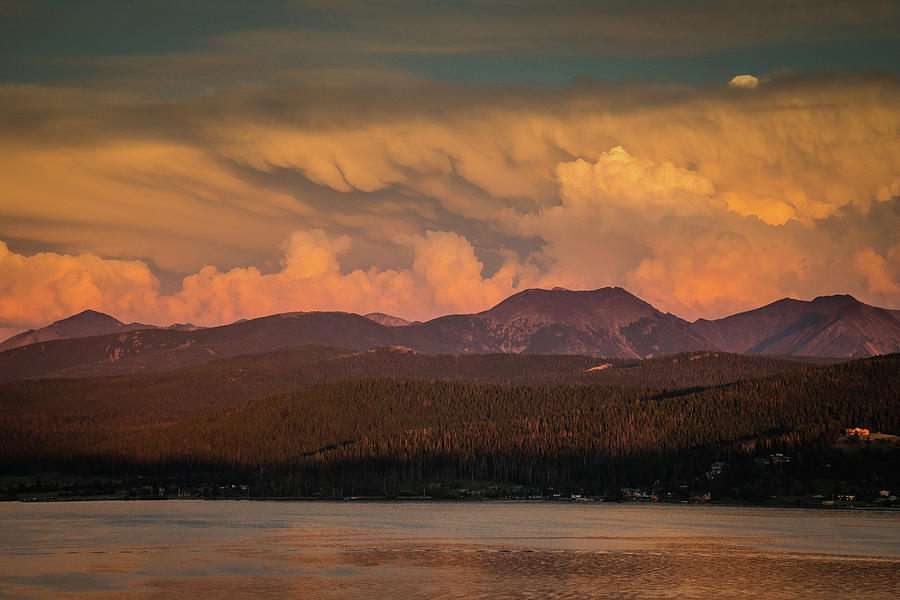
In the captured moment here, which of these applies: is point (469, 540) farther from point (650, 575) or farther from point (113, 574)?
point (113, 574)

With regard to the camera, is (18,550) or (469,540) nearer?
(18,550)

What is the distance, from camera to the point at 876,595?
125688 mm

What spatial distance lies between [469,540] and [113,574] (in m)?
66.7

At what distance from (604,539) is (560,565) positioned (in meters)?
44.7

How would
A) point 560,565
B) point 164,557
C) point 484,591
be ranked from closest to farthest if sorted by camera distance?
1. point 484,591
2. point 560,565
3. point 164,557

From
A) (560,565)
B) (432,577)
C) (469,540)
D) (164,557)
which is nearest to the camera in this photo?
(432,577)

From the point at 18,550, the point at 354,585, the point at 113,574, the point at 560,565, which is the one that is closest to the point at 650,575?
the point at 560,565

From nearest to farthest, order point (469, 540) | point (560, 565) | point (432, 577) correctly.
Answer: point (432, 577) → point (560, 565) → point (469, 540)

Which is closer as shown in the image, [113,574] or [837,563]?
[113,574]

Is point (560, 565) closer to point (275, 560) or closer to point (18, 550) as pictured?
point (275, 560)

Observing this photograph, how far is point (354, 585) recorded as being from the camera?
424ft

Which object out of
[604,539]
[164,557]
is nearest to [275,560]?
[164,557]

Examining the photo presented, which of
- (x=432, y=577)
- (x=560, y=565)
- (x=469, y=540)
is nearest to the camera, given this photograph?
(x=432, y=577)

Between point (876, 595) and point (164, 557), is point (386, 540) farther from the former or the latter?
point (876, 595)
